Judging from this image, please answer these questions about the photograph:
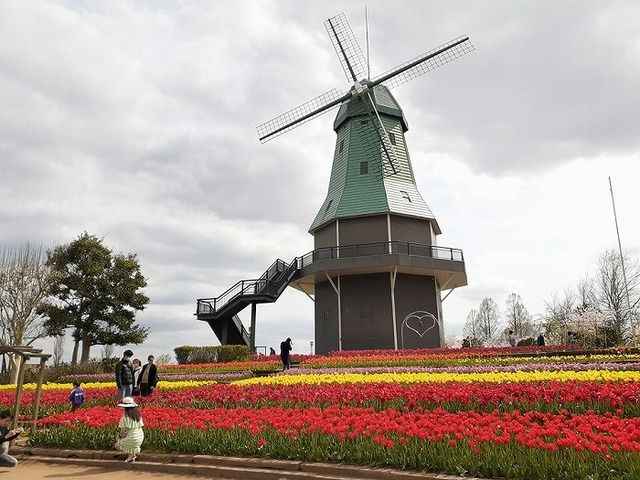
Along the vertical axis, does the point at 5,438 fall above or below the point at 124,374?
below

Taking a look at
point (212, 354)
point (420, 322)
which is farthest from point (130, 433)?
point (420, 322)

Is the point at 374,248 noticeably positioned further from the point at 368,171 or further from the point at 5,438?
the point at 5,438

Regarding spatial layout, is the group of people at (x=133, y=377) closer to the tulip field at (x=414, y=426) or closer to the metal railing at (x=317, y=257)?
the tulip field at (x=414, y=426)

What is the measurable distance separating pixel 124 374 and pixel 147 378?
1238 mm

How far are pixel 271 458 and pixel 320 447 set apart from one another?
67cm

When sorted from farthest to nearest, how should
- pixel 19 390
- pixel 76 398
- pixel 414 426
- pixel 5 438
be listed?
pixel 76 398
pixel 19 390
pixel 5 438
pixel 414 426

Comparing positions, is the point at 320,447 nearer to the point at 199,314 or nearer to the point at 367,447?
the point at 367,447

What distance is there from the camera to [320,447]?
20.9 feet

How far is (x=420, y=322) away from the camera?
29.3 m

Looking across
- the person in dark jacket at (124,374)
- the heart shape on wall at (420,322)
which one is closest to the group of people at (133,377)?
the person in dark jacket at (124,374)

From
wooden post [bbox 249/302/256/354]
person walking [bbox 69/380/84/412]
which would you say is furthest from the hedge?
person walking [bbox 69/380/84/412]

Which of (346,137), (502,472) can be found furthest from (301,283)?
(502,472)

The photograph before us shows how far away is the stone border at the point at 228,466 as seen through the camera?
564 centimetres

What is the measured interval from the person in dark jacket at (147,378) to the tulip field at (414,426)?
79cm
